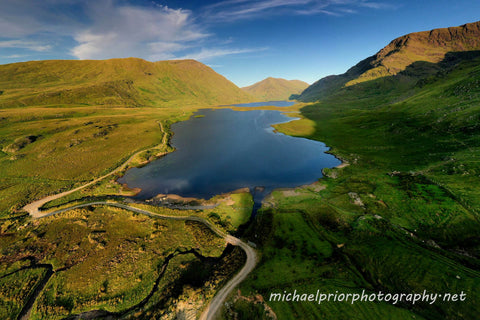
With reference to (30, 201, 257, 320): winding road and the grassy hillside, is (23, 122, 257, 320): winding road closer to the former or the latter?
(30, 201, 257, 320): winding road

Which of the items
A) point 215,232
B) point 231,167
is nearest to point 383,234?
point 215,232

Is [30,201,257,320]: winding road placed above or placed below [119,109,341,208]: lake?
below

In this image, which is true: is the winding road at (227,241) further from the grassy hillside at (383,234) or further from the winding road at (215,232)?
the grassy hillside at (383,234)

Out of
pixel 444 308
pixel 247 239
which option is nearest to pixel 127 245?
pixel 247 239

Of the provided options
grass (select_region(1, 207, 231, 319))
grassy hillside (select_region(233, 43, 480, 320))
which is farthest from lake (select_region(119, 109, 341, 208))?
grass (select_region(1, 207, 231, 319))

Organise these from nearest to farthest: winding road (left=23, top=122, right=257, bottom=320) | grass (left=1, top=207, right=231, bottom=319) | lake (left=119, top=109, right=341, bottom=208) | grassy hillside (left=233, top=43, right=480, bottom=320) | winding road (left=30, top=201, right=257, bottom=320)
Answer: grassy hillside (left=233, top=43, right=480, bottom=320), winding road (left=30, top=201, right=257, bottom=320), winding road (left=23, top=122, right=257, bottom=320), grass (left=1, top=207, right=231, bottom=319), lake (left=119, top=109, right=341, bottom=208)

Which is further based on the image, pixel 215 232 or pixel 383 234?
pixel 215 232

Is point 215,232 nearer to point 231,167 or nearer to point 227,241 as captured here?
point 227,241

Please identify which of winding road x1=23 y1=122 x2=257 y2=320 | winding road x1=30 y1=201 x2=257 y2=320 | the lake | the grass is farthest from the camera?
the lake

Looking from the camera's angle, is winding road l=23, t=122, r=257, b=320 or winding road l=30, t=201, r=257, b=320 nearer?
winding road l=30, t=201, r=257, b=320

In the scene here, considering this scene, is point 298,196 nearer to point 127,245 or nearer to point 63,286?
point 127,245
